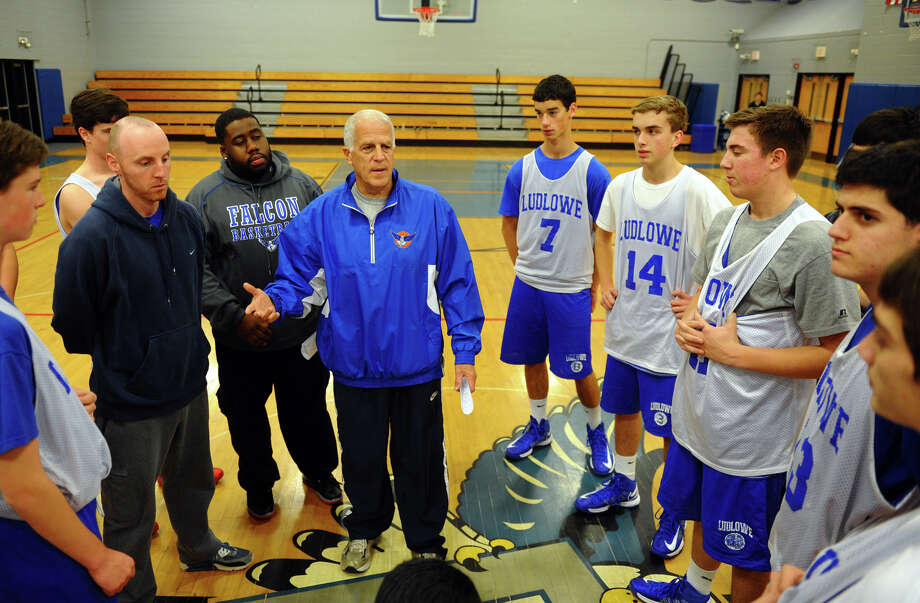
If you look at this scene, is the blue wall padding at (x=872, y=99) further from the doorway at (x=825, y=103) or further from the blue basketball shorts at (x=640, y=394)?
the blue basketball shorts at (x=640, y=394)

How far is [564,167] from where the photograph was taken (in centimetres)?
360

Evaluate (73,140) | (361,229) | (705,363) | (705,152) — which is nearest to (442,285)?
(361,229)

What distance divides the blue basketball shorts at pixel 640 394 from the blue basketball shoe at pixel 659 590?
2.06 ft

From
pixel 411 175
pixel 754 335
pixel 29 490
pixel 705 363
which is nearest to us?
pixel 29 490

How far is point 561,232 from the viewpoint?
3.58 m

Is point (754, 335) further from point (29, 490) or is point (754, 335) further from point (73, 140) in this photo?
point (73, 140)

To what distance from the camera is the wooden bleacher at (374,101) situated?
17.8 m

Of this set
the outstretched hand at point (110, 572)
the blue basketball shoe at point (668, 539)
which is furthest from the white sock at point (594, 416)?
the outstretched hand at point (110, 572)

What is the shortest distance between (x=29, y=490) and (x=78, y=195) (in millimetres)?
1892

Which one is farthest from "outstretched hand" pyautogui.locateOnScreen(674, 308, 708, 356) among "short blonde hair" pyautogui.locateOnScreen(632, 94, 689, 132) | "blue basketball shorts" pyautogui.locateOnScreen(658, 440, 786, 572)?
"short blonde hair" pyautogui.locateOnScreen(632, 94, 689, 132)

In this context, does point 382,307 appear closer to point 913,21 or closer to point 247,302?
point 247,302

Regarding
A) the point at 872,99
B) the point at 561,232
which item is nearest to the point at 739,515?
the point at 561,232

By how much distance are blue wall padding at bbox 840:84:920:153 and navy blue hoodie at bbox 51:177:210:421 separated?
13.5 m

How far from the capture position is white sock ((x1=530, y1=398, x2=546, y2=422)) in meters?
3.83
